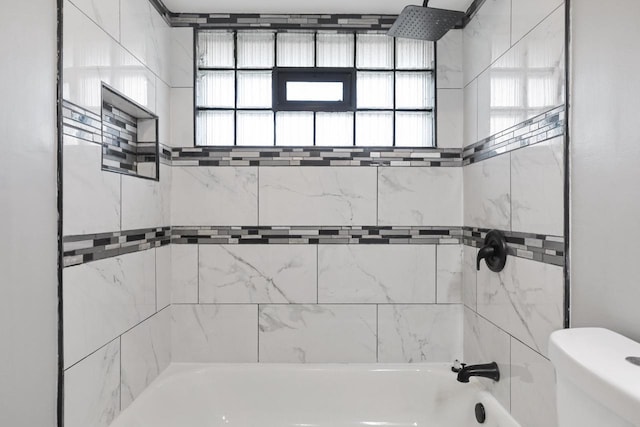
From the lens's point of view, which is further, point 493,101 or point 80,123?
point 493,101

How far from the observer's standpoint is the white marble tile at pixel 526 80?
128 centimetres

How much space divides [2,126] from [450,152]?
1.92m

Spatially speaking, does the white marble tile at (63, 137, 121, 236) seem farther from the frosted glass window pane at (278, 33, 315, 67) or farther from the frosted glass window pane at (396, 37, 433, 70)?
the frosted glass window pane at (396, 37, 433, 70)

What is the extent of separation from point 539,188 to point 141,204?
163cm

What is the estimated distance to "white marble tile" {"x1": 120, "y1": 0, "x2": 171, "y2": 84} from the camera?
162cm

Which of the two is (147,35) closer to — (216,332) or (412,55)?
(412,55)

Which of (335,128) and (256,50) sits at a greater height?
(256,50)

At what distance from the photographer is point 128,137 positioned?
1.83 meters

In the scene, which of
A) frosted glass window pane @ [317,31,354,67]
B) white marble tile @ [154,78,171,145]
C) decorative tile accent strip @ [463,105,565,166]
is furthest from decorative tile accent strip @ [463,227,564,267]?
white marble tile @ [154,78,171,145]

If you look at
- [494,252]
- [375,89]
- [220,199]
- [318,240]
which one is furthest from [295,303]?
[375,89]

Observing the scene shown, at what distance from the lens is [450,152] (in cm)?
215

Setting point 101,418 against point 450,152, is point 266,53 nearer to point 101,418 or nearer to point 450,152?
point 450,152

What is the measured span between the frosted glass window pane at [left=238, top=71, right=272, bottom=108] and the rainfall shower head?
2.59 ft

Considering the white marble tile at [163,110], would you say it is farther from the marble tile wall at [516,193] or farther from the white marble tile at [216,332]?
the marble tile wall at [516,193]
